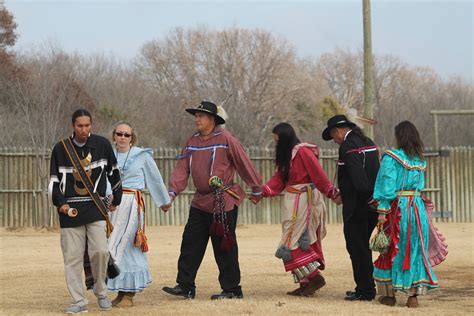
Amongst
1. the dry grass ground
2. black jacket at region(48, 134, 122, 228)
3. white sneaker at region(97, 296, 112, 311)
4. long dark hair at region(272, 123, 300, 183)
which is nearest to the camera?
black jacket at region(48, 134, 122, 228)

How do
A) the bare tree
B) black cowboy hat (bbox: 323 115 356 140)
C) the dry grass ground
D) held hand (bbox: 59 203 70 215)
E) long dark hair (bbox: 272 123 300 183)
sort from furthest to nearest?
1. the bare tree
2. long dark hair (bbox: 272 123 300 183)
3. black cowboy hat (bbox: 323 115 356 140)
4. the dry grass ground
5. held hand (bbox: 59 203 70 215)

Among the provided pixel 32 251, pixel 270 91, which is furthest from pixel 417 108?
pixel 32 251

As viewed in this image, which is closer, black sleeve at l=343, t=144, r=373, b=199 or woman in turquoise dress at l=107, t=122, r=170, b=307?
woman in turquoise dress at l=107, t=122, r=170, b=307

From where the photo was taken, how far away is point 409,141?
9.72m

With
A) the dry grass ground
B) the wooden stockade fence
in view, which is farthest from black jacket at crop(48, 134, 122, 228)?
the wooden stockade fence

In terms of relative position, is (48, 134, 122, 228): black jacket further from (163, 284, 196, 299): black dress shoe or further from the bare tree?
the bare tree

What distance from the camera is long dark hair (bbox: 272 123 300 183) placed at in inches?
421

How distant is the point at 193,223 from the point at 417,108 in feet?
133

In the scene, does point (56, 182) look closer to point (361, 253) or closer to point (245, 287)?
point (245, 287)

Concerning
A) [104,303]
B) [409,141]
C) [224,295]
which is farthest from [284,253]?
[104,303]

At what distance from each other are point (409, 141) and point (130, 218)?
3005 mm

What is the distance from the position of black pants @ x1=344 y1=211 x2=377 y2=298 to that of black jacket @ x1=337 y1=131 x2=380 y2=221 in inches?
3.5

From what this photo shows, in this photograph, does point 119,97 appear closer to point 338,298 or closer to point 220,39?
point 220,39

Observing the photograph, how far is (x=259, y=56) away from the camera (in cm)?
5150
